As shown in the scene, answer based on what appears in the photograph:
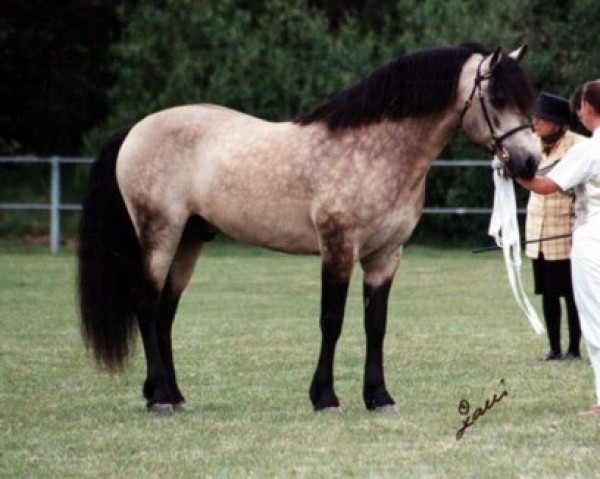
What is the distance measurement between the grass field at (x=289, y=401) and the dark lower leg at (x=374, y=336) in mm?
172

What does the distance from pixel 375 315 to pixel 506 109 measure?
1417 mm

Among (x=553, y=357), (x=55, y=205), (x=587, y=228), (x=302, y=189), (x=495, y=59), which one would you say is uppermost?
(x=495, y=59)

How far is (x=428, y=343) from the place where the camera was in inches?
505

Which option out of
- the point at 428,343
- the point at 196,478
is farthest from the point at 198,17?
the point at 196,478

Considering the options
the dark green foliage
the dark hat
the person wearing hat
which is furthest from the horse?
the dark green foliage

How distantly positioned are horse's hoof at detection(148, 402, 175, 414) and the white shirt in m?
2.55

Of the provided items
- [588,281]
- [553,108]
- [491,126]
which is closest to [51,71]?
[553,108]

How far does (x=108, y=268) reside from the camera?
944cm

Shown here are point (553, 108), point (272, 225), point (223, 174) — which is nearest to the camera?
point (272, 225)

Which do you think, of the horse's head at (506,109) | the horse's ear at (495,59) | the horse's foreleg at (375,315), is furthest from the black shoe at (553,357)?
the horse's ear at (495,59)

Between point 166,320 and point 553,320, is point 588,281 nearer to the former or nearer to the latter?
point 166,320

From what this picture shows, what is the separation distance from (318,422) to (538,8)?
1975cm

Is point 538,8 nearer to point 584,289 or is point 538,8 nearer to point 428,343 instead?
point 428,343

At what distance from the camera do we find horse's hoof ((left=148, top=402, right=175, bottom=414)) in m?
9.02
